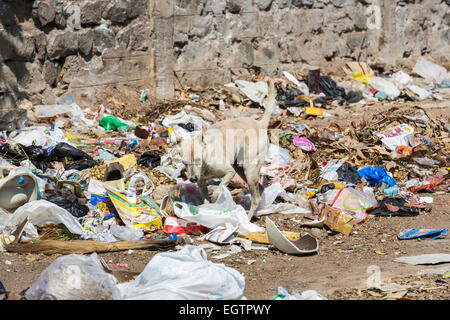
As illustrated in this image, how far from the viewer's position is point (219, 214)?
5.10 metres

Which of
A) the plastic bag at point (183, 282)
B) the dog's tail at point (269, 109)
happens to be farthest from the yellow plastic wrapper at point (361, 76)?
the plastic bag at point (183, 282)

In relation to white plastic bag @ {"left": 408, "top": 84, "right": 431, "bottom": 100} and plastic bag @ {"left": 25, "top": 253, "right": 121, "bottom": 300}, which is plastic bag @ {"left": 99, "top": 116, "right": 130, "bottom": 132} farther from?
white plastic bag @ {"left": 408, "top": 84, "right": 431, "bottom": 100}

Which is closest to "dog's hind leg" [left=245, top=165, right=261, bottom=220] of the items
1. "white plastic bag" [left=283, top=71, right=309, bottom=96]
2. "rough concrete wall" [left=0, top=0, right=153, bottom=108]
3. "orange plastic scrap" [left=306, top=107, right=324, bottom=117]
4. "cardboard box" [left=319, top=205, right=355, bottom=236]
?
"cardboard box" [left=319, top=205, right=355, bottom=236]

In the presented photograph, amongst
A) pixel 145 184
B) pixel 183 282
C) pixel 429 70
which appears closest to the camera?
pixel 183 282

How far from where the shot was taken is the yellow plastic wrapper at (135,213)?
5.05m

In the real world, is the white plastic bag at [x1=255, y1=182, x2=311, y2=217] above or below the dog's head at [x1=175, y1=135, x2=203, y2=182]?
below

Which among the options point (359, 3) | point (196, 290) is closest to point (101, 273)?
point (196, 290)

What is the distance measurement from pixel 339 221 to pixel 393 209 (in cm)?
82

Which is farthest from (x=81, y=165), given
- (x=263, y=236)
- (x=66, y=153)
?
(x=263, y=236)

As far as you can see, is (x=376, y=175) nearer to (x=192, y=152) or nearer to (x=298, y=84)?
(x=192, y=152)

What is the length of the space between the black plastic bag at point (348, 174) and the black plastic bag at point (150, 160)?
2121mm

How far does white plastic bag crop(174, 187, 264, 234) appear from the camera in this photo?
5.04 metres

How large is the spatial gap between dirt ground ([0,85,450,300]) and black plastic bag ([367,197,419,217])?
75 mm
